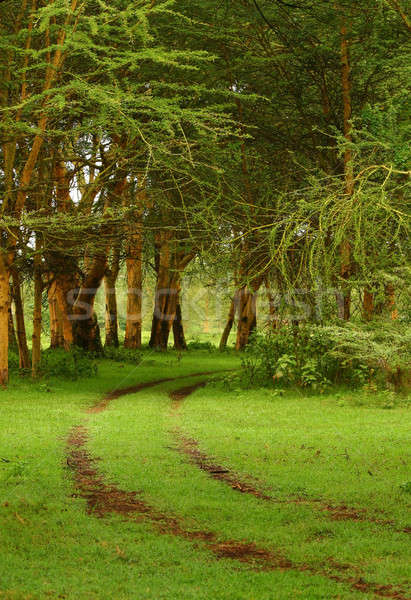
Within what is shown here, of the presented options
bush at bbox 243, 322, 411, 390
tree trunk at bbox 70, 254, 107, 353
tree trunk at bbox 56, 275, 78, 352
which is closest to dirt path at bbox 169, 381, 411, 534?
bush at bbox 243, 322, 411, 390

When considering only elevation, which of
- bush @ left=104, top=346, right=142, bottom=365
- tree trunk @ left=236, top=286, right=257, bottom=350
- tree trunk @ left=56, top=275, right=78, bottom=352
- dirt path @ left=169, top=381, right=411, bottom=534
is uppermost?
tree trunk @ left=56, top=275, right=78, bottom=352

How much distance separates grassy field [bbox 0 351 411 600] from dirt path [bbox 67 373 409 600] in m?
0.05

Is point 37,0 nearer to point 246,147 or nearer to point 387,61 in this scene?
point 246,147

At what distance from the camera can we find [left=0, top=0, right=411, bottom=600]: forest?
7.35 m

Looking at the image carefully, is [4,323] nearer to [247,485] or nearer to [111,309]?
[247,485]

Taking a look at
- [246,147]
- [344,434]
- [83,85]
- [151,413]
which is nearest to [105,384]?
[151,413]

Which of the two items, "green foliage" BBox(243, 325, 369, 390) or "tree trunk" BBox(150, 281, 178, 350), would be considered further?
"tree trunk" BBox(150, 281, 178, 350)

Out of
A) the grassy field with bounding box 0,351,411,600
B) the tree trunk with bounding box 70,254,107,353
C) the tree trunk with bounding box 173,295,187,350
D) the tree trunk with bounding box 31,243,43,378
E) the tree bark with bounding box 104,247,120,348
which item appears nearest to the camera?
the grassy field with bounding box 0,351,411,600

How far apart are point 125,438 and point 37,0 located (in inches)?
439

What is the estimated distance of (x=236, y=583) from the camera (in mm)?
6430

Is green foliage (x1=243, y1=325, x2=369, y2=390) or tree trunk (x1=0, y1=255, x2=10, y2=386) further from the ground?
tree trunk (x1=0, y1=255, x2=10, y2=386)

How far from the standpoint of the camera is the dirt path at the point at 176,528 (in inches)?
261

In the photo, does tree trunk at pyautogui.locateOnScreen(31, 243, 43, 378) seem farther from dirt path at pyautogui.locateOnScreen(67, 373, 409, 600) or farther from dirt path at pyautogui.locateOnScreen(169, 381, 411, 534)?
dirt path at pyautogui.locateOnScreen(67, 373, 409, 600)

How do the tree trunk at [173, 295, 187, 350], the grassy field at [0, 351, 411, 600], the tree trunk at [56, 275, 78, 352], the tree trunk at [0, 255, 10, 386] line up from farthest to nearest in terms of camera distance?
the tree trunk at [173, 295, 187, 350] → the tree trunk at [56, 275, 78, 352] → the tree trunk at [0, 255, 10, 386] → the grassy field at [0, 351, 411, 600]
